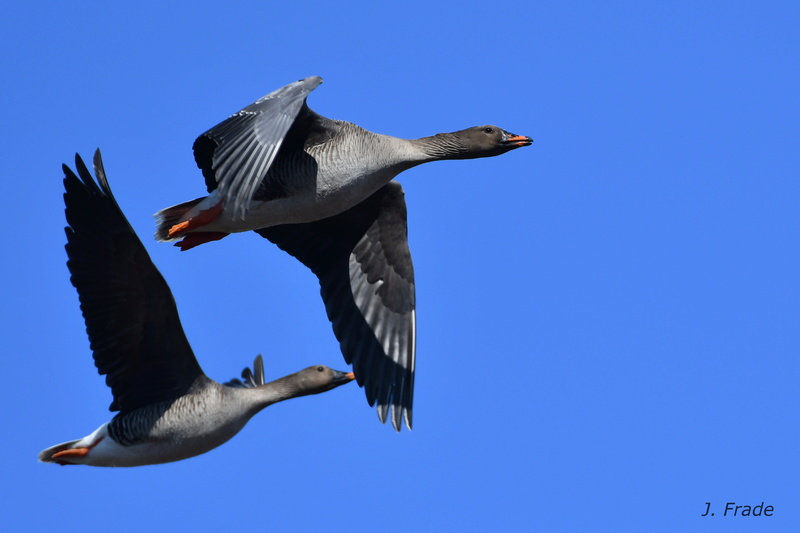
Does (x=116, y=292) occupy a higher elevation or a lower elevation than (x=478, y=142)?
lower

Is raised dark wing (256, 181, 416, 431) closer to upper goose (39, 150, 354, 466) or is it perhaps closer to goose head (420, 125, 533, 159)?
goose head (420, 125, 533, 159)

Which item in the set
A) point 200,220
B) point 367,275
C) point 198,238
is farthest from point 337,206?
point 367,275

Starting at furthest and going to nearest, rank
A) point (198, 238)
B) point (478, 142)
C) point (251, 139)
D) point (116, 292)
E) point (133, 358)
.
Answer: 1. point (478, 142)
2. point (198, 238)
3. point (133, 358)
4. point (116, 292)
5. point (251, 139)

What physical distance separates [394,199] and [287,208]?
244cm

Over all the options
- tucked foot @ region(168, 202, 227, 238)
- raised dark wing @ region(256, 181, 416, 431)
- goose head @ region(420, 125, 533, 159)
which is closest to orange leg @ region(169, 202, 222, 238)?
tucked foot @ region(168, 202, 227, 238)

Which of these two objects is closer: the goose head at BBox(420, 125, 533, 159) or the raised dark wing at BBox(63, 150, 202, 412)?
the raised dark wing at BBox(63, 150, 202, 412)

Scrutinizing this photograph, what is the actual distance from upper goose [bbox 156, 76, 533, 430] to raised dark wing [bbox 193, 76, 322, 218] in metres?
0.01

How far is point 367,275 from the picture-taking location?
52.8 ft

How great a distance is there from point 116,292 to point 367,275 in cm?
368

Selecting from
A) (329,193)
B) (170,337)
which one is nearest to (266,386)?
(170,337)

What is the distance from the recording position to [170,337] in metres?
13.7

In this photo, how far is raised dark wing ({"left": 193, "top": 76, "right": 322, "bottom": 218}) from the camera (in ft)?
39.5

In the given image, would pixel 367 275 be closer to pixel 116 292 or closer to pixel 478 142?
pixel 478 142

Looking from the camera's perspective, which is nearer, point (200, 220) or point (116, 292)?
point (116, 292)
